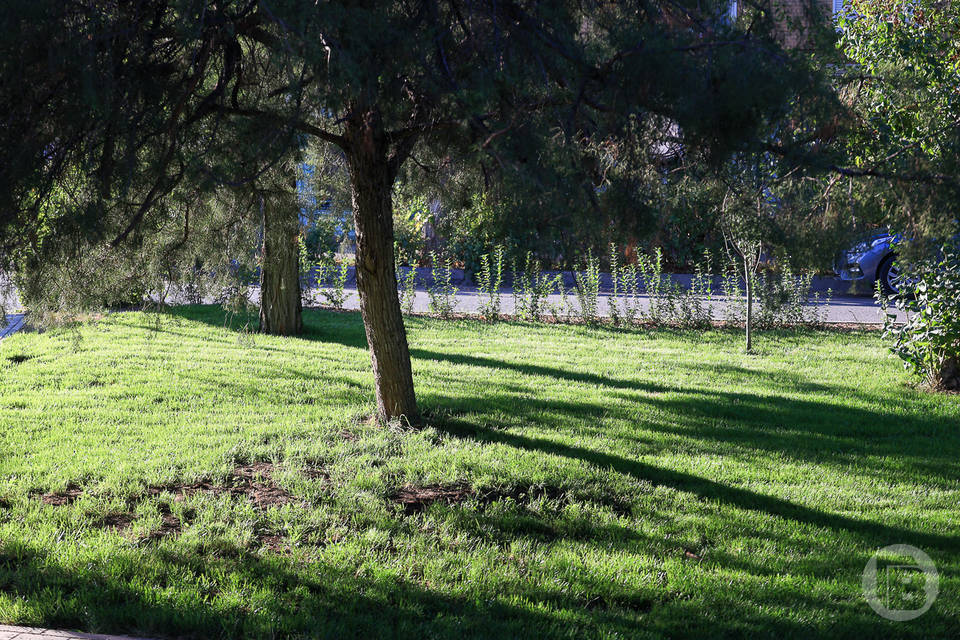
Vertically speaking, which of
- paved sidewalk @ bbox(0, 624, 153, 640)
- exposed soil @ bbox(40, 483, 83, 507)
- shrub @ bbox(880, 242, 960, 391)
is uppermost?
shrub @ bbox(880, 242, 960, 391)

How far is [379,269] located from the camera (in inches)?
248

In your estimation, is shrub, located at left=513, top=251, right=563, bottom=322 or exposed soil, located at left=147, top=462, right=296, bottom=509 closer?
exposed soil, located at left=147, top=462, right=296, bottom=509

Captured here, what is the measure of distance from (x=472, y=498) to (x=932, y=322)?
17.1ft

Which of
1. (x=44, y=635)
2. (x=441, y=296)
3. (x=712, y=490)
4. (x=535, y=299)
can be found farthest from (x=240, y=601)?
(x=441, y=296)

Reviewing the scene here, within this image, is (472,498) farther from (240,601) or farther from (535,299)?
(535,299)

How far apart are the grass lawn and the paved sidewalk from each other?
8cm

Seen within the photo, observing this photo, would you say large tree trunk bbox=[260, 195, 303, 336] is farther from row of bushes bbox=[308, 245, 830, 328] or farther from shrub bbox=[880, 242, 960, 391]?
shrub bbox=[880, 242, 960, 391]

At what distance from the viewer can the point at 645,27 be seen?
13.4 ft

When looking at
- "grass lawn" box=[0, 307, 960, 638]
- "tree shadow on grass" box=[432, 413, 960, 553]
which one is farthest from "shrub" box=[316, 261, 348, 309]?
"tree shadow on grass" box=[432, 413, 960, 553]

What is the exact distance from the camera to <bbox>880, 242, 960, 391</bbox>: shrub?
296 inches

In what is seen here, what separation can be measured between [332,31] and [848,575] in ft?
12.6

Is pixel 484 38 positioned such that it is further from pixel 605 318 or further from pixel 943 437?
pixel 605 318

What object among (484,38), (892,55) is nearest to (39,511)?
(484,38)

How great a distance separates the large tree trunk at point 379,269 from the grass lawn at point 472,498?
354 mm
